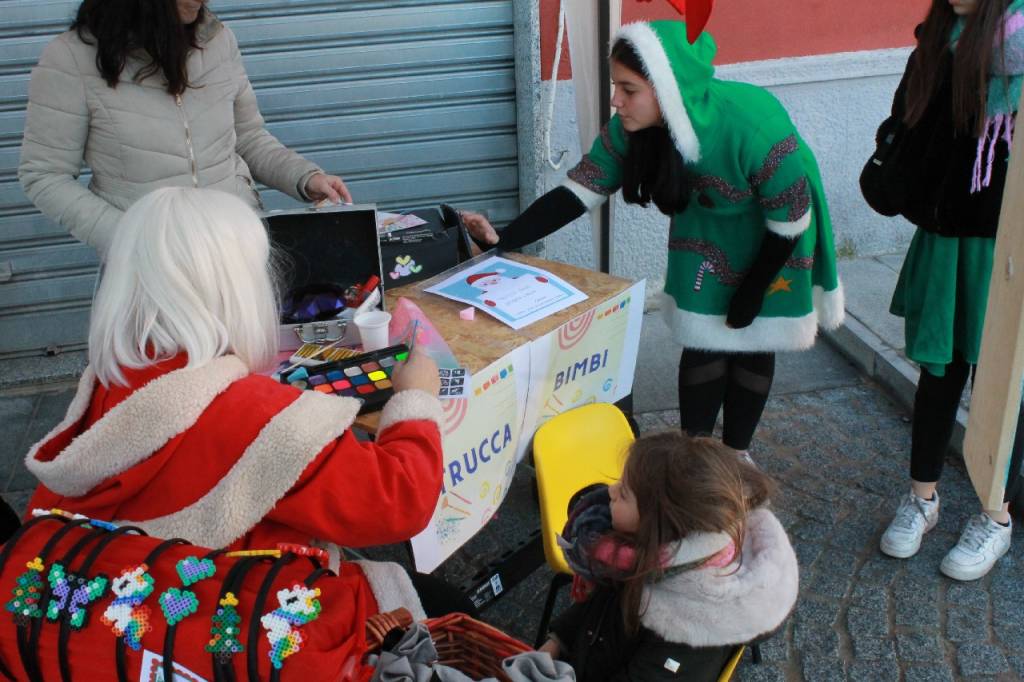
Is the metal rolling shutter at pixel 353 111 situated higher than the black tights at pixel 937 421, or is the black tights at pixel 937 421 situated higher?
the metal rolling shutter at pixel 353 111

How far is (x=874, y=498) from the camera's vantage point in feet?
11.2

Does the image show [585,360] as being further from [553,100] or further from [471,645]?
[553,100]

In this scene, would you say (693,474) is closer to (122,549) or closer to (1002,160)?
(122,549)

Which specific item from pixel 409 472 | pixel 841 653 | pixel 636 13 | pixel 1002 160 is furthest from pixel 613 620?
pixel 636 13

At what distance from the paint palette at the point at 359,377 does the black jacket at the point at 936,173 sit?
5.11 ft

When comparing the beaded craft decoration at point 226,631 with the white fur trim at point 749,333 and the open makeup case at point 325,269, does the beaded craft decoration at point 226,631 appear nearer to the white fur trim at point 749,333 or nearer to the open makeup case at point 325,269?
the open makeup case at point 325,269

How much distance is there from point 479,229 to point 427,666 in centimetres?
189

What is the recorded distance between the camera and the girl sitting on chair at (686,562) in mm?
1755

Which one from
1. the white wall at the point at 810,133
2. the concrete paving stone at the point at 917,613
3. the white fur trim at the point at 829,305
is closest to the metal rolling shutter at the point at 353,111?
the white wall at the point at 810,133

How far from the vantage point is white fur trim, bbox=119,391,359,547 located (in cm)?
158

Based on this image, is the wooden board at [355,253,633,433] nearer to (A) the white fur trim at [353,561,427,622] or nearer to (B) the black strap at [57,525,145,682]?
(A) the white fur trim at [353,561,427,622]

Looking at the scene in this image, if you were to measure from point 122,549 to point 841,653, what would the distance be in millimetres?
2146

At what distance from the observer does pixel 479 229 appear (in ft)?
10.6

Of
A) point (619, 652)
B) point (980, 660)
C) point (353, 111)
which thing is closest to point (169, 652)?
point (619, 652)
